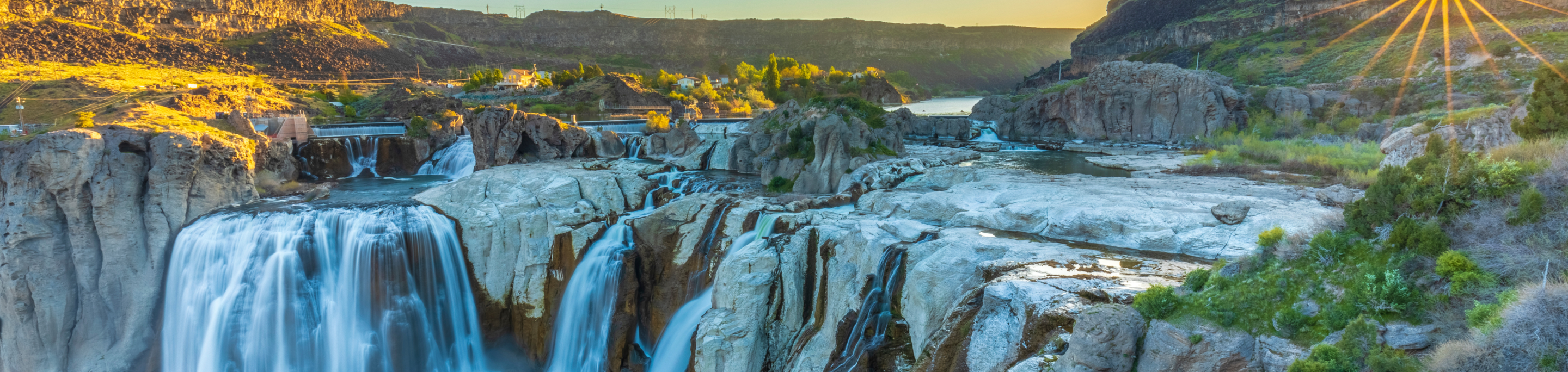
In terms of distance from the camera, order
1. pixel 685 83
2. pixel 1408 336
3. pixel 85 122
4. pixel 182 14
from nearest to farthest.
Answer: pixel 1408 336 → pixel 85 122 → pixel 685 83 → pixel 182 14

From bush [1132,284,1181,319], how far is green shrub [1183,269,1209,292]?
0.44 m

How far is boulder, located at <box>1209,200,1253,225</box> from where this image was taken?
521 inches

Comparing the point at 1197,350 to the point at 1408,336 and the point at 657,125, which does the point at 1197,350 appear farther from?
the point at 657,125

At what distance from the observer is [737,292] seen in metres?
14.7

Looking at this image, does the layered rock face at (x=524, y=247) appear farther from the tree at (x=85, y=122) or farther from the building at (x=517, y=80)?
the building at (x=517, y=80)

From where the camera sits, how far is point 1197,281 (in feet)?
27.7

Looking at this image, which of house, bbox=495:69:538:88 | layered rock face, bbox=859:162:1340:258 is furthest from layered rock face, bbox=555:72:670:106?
layered rock face, bbox=859:162:1340:258

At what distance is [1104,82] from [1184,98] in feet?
17.0

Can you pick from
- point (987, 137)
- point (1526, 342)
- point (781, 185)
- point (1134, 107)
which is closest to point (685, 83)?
point (987, 137)

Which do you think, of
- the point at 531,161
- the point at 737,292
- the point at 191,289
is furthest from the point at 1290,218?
the point at 531,161

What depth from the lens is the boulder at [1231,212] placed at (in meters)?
13.2

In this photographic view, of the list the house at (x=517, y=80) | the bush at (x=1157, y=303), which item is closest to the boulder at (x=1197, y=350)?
the bush at (x=1157, y=303)

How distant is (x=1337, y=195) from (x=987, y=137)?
3564cm

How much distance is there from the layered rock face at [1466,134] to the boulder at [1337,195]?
939mm
